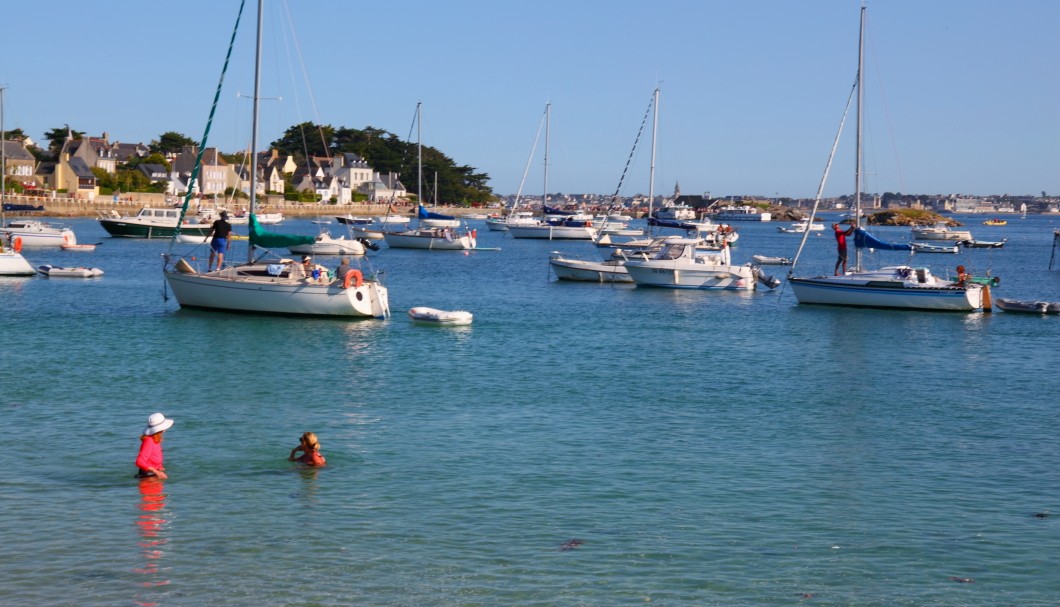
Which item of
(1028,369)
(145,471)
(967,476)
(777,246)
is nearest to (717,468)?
(967,476)

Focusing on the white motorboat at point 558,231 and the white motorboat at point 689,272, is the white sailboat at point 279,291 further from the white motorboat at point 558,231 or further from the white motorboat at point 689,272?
the white motorboat at point 558,231

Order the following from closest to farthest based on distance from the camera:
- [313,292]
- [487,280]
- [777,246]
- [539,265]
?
[313,292] < [487,280] < [539,265] < [777,246]

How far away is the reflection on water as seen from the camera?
14125 mm

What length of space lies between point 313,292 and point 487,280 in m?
28.6

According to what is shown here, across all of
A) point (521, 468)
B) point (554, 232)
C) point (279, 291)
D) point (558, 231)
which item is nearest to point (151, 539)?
point (521, 468)

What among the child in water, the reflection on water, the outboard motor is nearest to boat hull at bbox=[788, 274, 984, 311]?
the outboard motor

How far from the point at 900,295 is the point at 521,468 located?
3299cm

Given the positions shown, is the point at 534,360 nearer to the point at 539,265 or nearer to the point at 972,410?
the point at 972,410

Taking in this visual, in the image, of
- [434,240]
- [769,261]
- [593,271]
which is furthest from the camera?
[434,240]

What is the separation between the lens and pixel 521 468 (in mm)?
20594

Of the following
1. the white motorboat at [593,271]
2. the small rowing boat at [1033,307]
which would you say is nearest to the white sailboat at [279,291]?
the white motorboat at [593,271]

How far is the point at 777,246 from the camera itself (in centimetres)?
14300

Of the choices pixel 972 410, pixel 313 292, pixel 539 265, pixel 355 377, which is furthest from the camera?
pixel 539 265

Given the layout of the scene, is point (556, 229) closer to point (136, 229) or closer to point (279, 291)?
point (136, 229)
